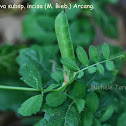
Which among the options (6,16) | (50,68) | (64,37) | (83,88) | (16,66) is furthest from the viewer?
(6,16)

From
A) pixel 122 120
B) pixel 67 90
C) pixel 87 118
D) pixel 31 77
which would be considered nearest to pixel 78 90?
pixel 67 90

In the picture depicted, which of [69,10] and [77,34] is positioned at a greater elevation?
[69,10]

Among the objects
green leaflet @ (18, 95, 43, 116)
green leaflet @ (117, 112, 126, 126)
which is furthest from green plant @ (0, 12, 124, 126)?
green leaflet @ (117, 112, 126, 126)

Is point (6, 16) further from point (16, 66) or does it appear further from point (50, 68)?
point (50, 68)

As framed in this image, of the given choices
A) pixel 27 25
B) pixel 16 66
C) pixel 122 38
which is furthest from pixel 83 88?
pixel 122 38

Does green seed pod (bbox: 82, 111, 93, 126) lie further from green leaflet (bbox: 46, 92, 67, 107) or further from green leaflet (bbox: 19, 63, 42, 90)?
green leaflet (bbox: 19, 63, 42, 90)

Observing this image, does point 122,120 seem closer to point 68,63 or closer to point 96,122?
point 96,122

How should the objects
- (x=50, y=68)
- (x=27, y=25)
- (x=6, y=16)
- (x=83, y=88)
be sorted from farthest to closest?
(x=6, y=16) → (x=27, y=25) → (x=50, y=68) → (x=83, y=88)

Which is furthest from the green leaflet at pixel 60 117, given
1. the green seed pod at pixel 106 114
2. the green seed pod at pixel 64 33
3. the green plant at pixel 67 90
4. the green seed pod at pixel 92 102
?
the green seed pod at pixel 64 33
